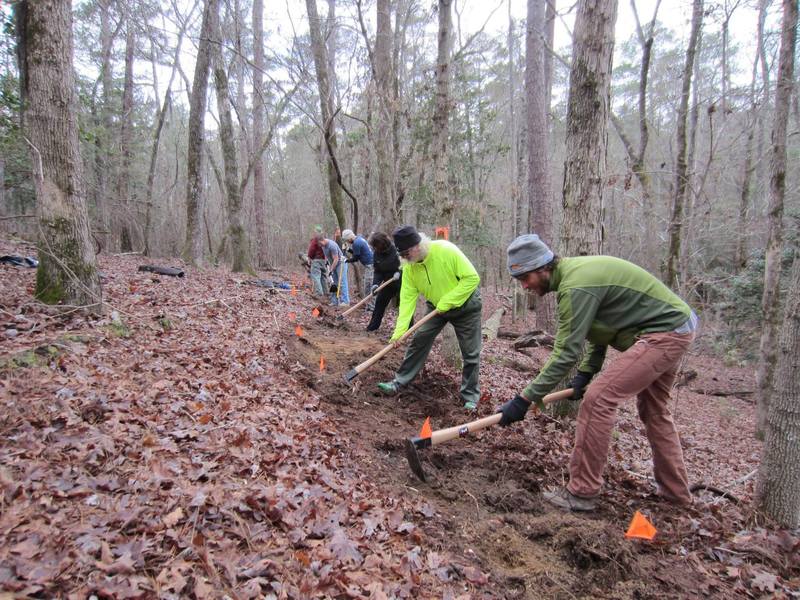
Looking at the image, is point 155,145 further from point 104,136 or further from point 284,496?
point 284,496

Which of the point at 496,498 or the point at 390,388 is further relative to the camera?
the point at 390,388

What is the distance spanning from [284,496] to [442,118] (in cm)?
684

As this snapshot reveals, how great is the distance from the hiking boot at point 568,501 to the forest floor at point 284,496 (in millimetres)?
117

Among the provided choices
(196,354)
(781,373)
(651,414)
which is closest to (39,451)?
(196,354)

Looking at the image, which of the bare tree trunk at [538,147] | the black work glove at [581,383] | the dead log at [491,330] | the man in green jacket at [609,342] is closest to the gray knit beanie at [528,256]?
the man in green jacket at [609,342]

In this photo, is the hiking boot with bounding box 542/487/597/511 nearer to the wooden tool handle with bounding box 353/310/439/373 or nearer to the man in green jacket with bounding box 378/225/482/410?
the man in green jacket with bounding box 378/225/482/410

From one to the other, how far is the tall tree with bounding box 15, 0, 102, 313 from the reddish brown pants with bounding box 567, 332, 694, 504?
18.0 ft

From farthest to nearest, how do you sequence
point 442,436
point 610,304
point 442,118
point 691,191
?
point 691,191, point 442,118, point 442,436, point 610,304

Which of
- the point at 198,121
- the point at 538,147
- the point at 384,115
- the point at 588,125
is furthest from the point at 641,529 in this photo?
the point at 198,121

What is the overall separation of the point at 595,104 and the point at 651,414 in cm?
A: 330

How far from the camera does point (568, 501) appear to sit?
358 centimetres

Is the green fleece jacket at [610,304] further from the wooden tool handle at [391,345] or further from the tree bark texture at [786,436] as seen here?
the wooden tool handle at [391,345]

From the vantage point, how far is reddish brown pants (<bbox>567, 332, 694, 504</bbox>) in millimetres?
3400

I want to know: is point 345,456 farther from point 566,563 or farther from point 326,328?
point 326,328
